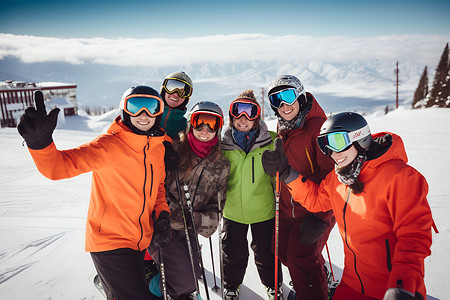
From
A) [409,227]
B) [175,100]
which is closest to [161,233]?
[175,100]

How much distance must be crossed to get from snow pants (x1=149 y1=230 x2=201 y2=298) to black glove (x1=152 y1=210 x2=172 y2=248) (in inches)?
11.3

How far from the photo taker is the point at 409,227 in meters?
1.53

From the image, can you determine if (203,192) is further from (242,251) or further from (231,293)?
(231,293)

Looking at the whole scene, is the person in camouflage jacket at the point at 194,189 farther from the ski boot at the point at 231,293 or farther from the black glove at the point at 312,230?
the black glove at the point at 312,230

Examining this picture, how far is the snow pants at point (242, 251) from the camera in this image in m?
2.79

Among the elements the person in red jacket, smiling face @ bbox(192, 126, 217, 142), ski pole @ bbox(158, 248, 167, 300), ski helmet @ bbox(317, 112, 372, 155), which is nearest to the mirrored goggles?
the person in red jacket

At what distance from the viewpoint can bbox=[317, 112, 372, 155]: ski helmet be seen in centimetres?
178

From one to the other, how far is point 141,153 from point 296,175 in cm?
130

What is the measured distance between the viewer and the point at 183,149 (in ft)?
8.71

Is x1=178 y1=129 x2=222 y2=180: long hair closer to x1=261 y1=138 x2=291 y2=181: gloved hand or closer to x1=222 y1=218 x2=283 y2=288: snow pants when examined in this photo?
x1=261 y1=138 x2=291 y2=181: gloved hand

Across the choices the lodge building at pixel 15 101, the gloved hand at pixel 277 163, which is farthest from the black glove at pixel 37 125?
the lodge building at pixel 15 101

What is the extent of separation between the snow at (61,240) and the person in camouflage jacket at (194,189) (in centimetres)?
56

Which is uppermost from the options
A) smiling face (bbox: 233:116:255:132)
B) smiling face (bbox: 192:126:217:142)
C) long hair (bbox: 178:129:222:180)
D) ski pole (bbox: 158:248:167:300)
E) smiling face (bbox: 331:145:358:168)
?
smiling face (bbox: 233:116:255:132)

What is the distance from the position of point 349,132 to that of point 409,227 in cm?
66
